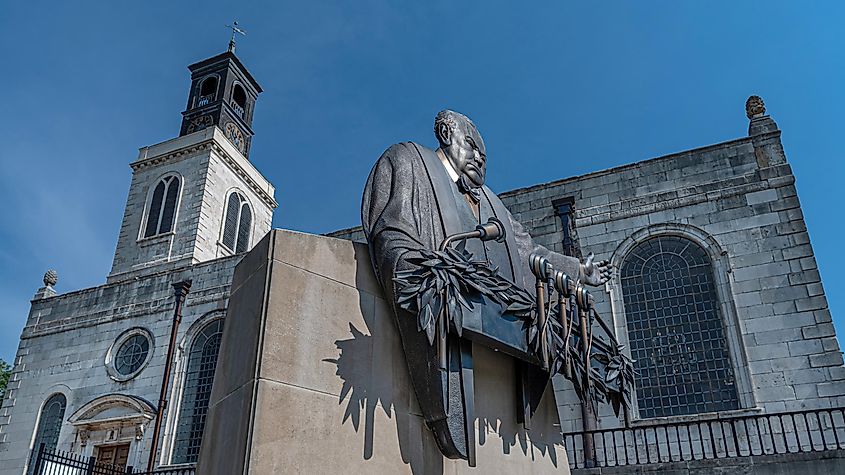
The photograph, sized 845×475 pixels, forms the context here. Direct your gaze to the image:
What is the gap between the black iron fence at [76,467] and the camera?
50.5 ft

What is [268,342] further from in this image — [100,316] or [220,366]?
[100,316]

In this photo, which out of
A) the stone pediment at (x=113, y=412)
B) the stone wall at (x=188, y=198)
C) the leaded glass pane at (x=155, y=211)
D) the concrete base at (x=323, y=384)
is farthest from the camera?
the leaded glass pane at (x=155, y=211)

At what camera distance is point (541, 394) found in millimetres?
5023

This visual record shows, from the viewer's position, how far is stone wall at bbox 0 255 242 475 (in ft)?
72.8

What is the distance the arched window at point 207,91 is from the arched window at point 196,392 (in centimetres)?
1985

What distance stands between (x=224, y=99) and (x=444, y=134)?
3455 cm

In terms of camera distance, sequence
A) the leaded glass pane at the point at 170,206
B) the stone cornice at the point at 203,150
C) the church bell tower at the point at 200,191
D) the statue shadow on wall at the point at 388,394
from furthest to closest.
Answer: the stone cornice at the point at 203,150 → the leaded glass pane at the point at 170,206 → the church bell tower at the point at 200,191 → the statue shadow on wall at the point at 388,394

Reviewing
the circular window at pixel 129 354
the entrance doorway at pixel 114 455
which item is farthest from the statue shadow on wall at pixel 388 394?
the circular window at pixel 129 354

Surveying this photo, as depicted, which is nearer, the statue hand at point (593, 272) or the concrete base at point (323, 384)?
the concrete base at point (323, 384)

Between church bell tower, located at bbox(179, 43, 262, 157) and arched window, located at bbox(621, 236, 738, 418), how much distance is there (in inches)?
1016

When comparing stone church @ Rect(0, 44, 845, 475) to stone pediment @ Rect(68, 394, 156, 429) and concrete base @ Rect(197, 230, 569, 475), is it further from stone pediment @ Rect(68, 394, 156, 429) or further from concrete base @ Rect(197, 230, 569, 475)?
concrete base @ Rect(197, 230, 569, 475)

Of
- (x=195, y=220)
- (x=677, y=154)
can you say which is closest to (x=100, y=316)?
(x=195, y=220)

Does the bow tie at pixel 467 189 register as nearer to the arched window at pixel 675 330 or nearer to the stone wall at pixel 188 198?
the arched window at pixel 675 330

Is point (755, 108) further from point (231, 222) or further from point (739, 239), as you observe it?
point (231, 222)
